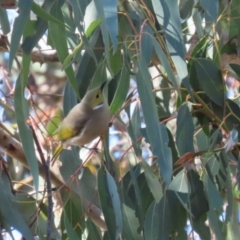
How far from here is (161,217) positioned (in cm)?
176

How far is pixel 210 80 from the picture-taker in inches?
74.0

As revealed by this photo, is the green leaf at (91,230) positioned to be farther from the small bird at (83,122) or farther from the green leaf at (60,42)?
the green leaf at (60,42)

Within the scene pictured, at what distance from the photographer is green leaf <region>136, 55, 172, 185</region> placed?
59.1 inches

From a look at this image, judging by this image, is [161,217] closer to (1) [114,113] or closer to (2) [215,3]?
(1) [114,113]

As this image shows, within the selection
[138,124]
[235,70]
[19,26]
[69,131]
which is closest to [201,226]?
[138,124]

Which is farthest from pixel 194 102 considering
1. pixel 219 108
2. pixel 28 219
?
pixel 28 219

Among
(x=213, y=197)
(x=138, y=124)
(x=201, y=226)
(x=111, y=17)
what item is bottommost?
(x=201, y=226)

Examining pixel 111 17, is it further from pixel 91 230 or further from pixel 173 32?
pixel 91 230

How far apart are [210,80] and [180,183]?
32cm

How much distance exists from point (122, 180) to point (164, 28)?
1.64 feet

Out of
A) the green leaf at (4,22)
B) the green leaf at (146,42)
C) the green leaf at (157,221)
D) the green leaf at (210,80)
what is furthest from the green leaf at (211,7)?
the green leaf at (4,22)

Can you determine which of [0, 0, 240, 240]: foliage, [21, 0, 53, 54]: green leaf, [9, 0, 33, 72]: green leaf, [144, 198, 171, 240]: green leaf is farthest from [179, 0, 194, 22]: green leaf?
[9, 0, 33, 72]: green leaf

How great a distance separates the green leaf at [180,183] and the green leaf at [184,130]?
0.06m

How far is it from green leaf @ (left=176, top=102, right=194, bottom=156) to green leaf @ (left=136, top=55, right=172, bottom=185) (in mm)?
236
